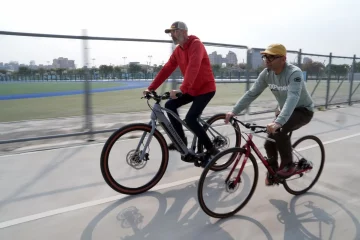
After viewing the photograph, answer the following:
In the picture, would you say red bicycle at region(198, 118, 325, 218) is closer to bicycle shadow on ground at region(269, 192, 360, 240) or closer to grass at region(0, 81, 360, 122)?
bicycle shadow on ground at region(269, 192, 360, 240)

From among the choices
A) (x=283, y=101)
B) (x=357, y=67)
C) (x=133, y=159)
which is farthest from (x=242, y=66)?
(x=357, y=67)

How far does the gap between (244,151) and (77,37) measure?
14.3 feet

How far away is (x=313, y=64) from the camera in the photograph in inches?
439

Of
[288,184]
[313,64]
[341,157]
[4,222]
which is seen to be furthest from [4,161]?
[313,64]

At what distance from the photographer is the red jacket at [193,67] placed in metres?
4.07

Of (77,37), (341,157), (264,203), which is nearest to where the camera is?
(264,203)

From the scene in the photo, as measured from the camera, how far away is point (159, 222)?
131 inches

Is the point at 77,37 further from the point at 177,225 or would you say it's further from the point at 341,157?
the point at 341,157

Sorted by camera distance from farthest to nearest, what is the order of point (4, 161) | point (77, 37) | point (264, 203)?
point (77, 37) → point (4, 161) → point (264, 203)

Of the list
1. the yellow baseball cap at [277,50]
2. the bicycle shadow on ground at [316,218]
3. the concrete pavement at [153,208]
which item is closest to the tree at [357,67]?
the concrete pavement at [153,208]

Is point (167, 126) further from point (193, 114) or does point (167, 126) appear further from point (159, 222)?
point (159, 222)

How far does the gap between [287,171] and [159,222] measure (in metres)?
1.65

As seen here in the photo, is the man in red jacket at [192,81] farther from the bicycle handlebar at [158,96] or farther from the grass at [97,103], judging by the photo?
the grass at [97,103]

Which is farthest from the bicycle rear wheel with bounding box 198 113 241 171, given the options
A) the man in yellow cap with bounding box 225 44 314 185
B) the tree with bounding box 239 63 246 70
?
the tree with bounding box 239 63 246 70
